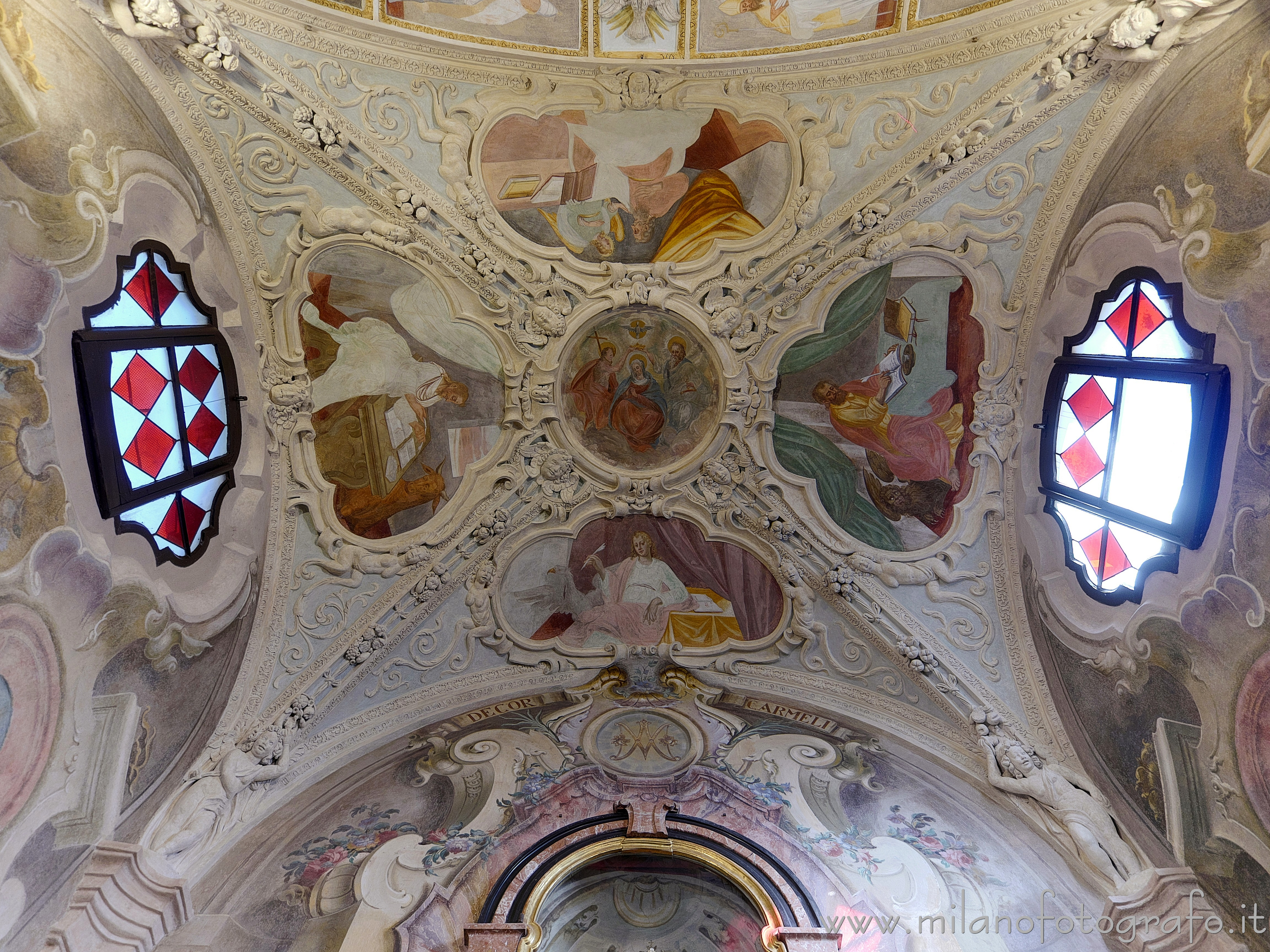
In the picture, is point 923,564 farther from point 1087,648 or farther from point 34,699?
point 34,699

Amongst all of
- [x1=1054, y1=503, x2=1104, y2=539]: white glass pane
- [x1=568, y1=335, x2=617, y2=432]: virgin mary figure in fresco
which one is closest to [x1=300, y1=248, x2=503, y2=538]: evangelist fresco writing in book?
[x1=568, y1=335, x2=617, y2=432]: virgin mary figure in fresco

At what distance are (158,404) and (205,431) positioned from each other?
708mm

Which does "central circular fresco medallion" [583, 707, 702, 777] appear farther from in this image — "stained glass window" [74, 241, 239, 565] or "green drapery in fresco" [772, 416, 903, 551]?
"stained glass window" [74, 241, 239, 565]

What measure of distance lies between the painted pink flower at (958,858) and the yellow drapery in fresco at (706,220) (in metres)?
6.76

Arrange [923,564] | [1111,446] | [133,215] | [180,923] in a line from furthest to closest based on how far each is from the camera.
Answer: [923,564] < [1111,446] < [133,215] < [180,923]

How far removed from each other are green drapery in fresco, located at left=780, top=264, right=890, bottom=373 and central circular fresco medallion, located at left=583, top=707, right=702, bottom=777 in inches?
171

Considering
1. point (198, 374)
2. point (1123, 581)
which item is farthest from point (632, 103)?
point (1123, 581)

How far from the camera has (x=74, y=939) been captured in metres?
6.54

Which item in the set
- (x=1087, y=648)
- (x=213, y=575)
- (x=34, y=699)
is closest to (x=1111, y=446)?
(x=1087, y=648)

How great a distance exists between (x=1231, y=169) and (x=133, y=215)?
30.9ft

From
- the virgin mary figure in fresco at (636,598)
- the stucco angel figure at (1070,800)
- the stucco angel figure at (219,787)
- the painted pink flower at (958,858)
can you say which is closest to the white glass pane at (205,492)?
the stucco angel figure at (219,787)

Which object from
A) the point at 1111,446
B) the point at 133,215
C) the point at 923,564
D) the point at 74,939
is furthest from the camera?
the point at 923,564

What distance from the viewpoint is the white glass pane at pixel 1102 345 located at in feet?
27.1

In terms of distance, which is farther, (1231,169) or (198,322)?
(198,322)
